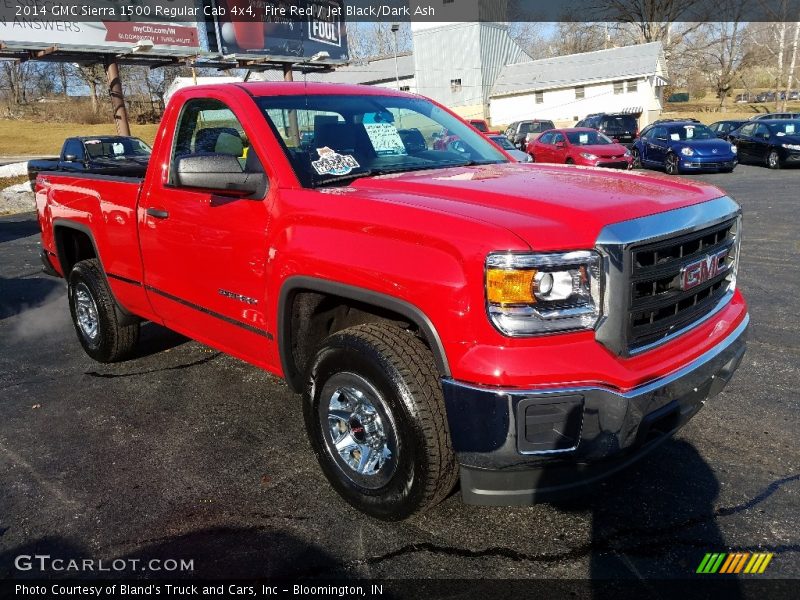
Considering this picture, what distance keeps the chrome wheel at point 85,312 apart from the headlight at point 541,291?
3.73m

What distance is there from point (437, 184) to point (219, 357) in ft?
9.42

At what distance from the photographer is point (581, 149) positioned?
18.7 metres

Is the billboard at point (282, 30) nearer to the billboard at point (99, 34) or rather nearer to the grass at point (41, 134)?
the billboard at point (99, 34)

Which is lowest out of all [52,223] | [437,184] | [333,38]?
[52,223]

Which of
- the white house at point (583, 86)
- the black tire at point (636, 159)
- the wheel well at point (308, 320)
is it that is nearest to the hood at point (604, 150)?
the black tire at point (636, 159)

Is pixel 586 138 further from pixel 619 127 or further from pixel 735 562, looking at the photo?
pixel 735 562

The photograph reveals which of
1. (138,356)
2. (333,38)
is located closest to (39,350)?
(138,356)

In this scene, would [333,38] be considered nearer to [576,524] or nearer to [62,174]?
[62,174]

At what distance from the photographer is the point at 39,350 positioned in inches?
217

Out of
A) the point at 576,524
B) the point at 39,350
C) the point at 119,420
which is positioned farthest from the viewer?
the point at 39,350

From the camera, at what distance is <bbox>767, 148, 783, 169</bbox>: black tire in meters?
19.7

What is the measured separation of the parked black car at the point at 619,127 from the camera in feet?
79.1

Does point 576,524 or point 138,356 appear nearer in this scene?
point 576,524

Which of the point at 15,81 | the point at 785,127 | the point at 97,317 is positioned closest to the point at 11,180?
the point at 97,317
